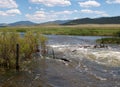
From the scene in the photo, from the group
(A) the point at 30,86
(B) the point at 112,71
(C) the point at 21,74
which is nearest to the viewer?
(A) the point at 30,86

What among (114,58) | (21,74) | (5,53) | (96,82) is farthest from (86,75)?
(114,58)

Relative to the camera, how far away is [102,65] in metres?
36.6

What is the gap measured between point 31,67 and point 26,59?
4107 mm

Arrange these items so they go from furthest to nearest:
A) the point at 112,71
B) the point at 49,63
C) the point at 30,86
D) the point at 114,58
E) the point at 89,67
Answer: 1. the point at 114,58
2. the point at 49,63
3. the point at 89,67
4. the point at 112,71
5. the point at 30,86

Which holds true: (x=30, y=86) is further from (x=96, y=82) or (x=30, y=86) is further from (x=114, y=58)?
(x=114, y=58)

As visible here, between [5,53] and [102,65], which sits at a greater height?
[5,53]

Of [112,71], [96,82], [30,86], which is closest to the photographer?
[30,86]

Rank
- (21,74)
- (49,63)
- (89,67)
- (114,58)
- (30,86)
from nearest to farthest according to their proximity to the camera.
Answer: (30,86) < (21,74) < (89,67) < (49,63) < (114,58)

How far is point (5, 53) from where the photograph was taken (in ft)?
100

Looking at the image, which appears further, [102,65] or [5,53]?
[102,65]

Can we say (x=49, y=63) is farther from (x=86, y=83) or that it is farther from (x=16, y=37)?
(x=86, y=83)

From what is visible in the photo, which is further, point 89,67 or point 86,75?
point 89,67

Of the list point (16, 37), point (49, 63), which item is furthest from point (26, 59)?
point (16, 37)

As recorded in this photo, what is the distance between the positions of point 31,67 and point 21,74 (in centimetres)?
462
